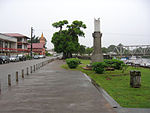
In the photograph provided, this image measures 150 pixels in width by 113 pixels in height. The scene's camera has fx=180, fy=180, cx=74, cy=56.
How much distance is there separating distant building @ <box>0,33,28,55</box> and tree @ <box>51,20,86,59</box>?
14061 millimetres

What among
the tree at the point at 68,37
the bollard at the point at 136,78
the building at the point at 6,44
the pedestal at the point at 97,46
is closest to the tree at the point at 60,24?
the tree at the point at 68,37

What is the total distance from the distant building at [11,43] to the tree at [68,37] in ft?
46.1

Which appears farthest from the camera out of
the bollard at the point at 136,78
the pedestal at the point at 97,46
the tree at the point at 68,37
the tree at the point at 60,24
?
the tree at the point at 60,24

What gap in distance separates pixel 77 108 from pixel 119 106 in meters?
1.46

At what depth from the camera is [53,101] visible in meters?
6.98

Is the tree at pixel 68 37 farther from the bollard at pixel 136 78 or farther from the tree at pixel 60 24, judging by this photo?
the bollard at pixel 136 78

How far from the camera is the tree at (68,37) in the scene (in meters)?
49.8

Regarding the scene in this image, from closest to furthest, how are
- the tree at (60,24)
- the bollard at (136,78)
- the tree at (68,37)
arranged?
1. the bollard at (136,78)
2. the tree at (68,37)
3. the tree at (60,24)

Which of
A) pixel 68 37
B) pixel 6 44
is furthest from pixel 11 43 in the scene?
pixel 68 37

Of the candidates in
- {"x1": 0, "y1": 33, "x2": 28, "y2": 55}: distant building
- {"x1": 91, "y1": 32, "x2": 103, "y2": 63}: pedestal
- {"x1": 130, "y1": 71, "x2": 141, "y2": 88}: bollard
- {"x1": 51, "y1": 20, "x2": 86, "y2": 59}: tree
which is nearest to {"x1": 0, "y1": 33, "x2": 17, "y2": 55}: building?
{"x1": 0, "y1": 33, "x2": 28, "y2": 55}: distant building

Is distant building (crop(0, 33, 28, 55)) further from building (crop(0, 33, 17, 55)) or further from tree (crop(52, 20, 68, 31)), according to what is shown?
tree (crop(52, 20, 68, 31))

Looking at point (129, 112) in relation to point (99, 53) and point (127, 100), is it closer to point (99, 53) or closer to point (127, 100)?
point (127, 100)

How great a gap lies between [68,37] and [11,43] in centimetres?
2446

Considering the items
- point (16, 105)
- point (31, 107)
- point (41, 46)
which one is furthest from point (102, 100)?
point (41, 46)
